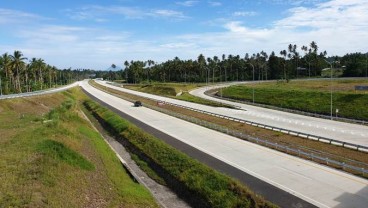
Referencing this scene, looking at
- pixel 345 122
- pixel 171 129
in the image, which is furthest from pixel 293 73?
pixel 171 129

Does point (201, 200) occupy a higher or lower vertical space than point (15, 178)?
lower

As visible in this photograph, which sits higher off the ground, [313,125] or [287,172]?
[287,172]

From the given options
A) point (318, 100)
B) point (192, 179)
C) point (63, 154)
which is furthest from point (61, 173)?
point (318, 100)

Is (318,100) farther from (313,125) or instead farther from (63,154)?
(63,154)

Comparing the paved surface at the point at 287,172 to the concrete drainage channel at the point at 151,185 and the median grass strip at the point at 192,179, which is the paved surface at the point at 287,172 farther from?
the concrete drainage channel at the point at 151,185

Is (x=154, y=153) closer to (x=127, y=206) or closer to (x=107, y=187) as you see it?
(x=107, y=187)
